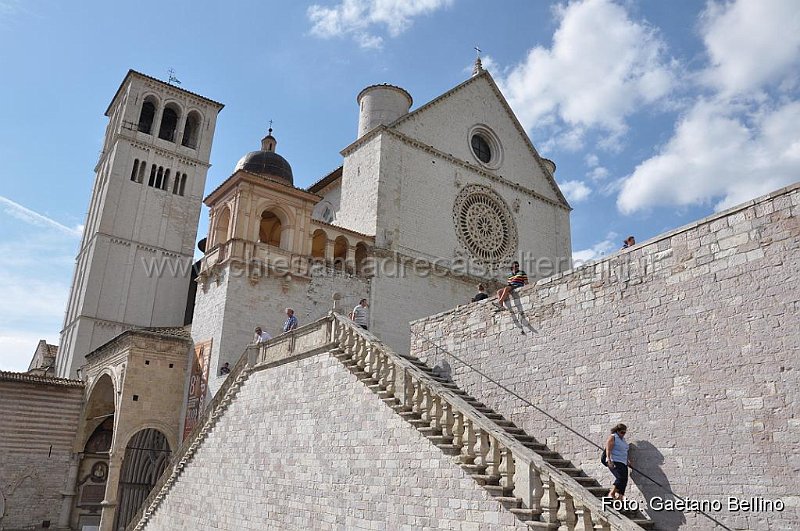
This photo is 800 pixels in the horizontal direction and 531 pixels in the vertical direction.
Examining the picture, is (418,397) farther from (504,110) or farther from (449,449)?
(504,110)

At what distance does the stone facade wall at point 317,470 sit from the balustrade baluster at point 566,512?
475 mm

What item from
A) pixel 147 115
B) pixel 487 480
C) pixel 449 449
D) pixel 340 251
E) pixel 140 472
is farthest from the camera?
pixel 147 115

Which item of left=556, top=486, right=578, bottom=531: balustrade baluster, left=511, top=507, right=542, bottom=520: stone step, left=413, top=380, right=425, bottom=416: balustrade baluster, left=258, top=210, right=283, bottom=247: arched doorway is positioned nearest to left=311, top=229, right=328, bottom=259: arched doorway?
left=258, top=210, right=283, bottom=247: arched doorway

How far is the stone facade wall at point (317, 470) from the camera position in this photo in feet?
26.7

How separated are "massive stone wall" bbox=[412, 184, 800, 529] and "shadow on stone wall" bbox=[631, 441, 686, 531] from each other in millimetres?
18

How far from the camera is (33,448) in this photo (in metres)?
19.8

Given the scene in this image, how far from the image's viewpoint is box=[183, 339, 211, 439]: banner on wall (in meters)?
17.2

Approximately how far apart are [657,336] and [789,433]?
6.75ft

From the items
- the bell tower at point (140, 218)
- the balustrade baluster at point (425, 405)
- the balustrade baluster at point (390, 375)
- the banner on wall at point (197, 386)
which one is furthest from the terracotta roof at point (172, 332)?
the balustrade baluster at point (425, 405)

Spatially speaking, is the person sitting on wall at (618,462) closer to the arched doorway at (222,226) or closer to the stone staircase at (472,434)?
the stone staircase at (472,434)

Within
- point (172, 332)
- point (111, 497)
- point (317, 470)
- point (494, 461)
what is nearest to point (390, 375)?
point (317, 470)

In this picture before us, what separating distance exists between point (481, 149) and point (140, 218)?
60.3 feet

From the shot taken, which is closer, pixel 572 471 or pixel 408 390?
pixel 572 471

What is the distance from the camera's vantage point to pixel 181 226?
32531 mm
